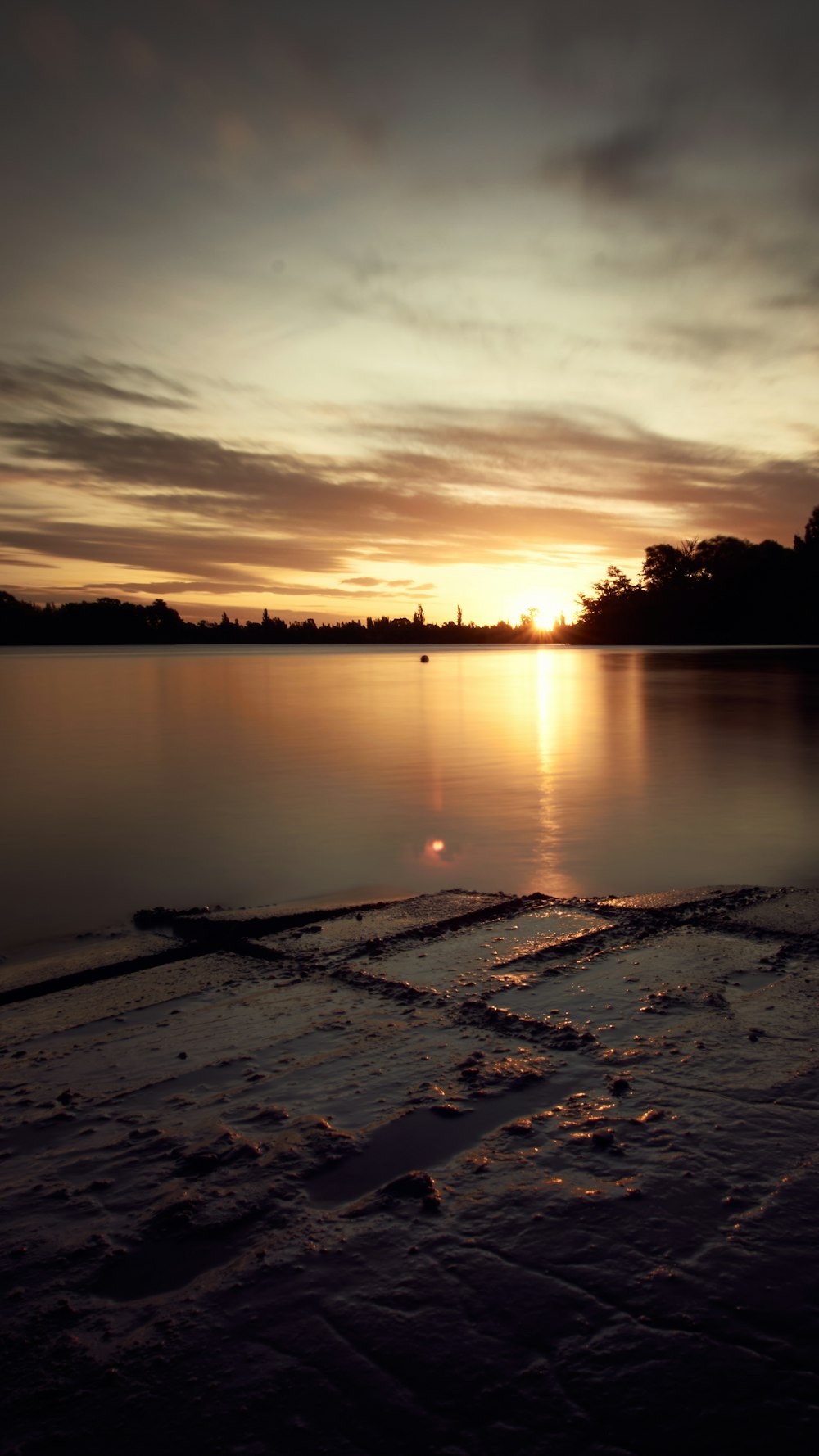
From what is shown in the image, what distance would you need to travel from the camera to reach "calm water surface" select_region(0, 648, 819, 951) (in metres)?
9.63

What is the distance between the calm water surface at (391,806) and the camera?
9.63 m

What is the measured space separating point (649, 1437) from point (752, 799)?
13.1 meters

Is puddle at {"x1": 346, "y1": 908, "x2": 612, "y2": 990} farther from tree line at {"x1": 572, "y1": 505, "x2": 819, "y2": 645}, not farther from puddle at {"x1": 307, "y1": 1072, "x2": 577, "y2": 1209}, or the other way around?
tree line at {"x1": 572, "y1": 505, "x2": 819, "y2": 645}

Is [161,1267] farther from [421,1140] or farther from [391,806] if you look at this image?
[391,806]

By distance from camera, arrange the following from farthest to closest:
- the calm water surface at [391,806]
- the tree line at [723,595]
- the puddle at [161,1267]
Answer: the tree line at [723,595] < the calm water surface at [391,806] < the puddle at [161,1267]

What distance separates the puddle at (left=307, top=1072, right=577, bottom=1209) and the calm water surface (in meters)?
5.23

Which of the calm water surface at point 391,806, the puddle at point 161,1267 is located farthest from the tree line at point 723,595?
the puddle at point 161,1267

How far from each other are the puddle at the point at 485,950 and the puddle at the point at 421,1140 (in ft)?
4.60

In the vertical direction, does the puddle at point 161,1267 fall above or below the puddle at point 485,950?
A: above

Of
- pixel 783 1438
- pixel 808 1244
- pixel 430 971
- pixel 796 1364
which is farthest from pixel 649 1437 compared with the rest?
pixel 430 971

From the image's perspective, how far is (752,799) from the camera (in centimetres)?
1414

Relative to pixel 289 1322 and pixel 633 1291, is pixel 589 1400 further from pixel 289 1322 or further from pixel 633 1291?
pixel 289 1322

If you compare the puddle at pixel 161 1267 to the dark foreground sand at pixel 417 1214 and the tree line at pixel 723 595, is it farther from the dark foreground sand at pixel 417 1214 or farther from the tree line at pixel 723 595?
the tree line at pixel 723 595

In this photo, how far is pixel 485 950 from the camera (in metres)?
5.87
